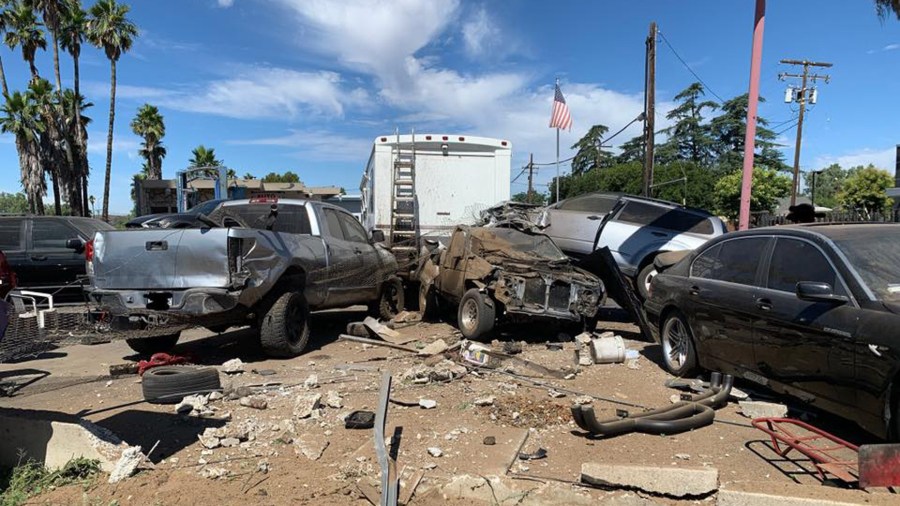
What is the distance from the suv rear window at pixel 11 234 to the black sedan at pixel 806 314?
36.9ft

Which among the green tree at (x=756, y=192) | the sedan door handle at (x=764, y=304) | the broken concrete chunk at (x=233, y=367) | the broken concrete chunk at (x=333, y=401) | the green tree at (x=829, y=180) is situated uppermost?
the green tree at (x=829, y=180)

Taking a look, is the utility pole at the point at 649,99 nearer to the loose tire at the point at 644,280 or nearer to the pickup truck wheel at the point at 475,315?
the loose tire at the point at 644,280

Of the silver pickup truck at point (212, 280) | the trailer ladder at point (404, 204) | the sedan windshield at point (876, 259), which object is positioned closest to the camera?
the sedan windshield at point (876, 259)

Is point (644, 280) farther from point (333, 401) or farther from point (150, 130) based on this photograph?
point (150, 130)

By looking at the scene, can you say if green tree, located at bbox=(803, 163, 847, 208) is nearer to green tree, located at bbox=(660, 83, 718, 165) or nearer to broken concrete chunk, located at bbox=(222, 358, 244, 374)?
green tree, located at bbox=(660, 83, 718, 165)

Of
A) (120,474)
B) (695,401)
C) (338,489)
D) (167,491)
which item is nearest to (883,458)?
(695,401)

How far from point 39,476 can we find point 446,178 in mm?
9168

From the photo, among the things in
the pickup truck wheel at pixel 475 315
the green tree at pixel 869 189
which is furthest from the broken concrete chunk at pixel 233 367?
the green tree at pixel 869 189

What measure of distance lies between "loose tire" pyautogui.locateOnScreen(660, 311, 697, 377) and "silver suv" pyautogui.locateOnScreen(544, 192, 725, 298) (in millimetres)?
3398

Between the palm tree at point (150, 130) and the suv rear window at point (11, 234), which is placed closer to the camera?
the suv rear window at point (11, 234)

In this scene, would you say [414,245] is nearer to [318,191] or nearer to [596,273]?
[596,273]

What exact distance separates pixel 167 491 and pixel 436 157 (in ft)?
30.2

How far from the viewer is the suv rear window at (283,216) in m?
8.34

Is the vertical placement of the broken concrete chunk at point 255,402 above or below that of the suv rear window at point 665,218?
below
